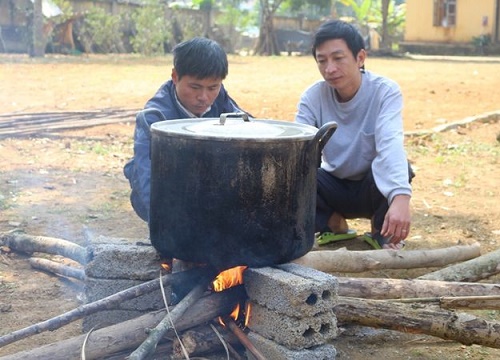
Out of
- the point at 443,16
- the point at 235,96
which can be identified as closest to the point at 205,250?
the point at 235,96

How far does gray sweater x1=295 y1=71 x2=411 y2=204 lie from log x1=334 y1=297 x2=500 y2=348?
1.11 meters

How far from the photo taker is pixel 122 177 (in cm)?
656

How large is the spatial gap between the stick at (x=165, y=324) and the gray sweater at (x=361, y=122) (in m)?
1.48

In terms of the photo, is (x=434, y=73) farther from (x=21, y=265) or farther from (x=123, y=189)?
(x=21, y=265)

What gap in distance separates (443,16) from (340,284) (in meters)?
28.8

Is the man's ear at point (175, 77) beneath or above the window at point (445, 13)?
beneath

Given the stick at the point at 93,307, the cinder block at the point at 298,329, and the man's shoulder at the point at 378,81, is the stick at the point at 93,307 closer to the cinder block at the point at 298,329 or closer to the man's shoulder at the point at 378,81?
the cinder block at the point at 298,329

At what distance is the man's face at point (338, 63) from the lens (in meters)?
4.03

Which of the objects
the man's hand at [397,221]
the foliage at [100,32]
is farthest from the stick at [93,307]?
the foliage at [100,32]

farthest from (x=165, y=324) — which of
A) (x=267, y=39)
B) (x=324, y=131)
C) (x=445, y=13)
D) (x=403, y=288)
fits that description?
(x=445, y=13)

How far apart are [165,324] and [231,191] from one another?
1.77 feet

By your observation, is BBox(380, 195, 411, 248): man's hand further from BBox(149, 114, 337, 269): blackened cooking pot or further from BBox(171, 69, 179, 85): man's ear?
BBox(171, 69, 179, 85): man's ear

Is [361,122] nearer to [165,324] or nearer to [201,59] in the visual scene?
[201,59]

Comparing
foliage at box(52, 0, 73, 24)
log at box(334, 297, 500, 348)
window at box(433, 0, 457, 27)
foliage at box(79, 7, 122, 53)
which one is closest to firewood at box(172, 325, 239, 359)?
log at box(334, 297, 500, 348)
